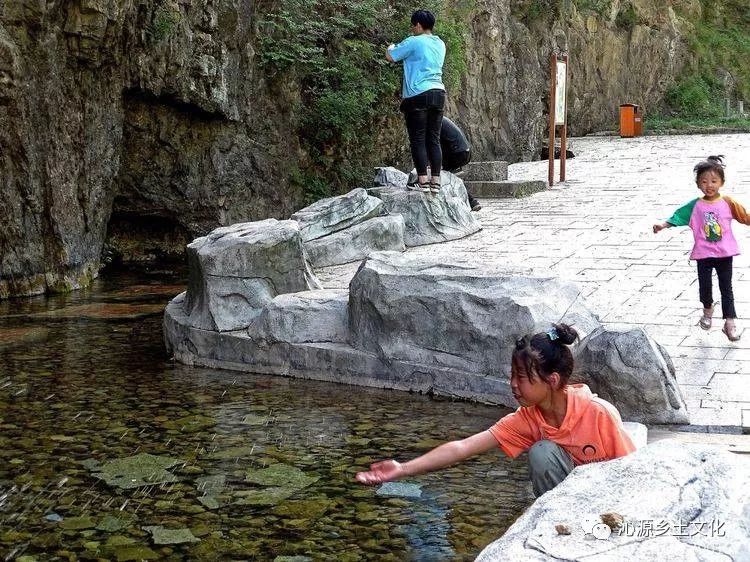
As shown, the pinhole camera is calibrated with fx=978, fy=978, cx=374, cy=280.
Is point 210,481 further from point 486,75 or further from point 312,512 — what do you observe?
point 486,75

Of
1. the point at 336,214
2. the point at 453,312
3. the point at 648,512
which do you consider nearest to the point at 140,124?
the point at 336,214

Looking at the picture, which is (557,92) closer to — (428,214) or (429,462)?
(428,214)

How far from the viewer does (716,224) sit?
631cm

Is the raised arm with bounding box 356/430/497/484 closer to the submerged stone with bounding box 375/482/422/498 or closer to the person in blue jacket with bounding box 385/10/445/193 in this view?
the submerged stone with bounding box 375/482/422/498

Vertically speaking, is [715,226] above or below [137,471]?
above

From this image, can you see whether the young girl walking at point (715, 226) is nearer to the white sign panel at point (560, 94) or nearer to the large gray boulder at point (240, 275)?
the large gray boulder at point (240, 275)

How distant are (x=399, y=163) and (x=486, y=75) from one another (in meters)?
4.18

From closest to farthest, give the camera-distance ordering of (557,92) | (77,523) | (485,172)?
(77,523) → (557,92) → (485,172)

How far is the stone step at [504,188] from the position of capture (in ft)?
47.7

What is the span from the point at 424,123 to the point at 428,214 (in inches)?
41.4

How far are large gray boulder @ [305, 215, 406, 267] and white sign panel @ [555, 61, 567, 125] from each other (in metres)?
4.74

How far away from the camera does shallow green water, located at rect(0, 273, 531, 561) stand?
4.04 m

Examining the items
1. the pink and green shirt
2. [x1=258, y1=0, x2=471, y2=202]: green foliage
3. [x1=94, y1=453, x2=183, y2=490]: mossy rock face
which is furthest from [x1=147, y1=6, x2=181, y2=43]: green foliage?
[x1=94, y1=453, x2=183, y2=490]: mossy rock face

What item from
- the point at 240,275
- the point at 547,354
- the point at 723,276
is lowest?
the point at 723,276
